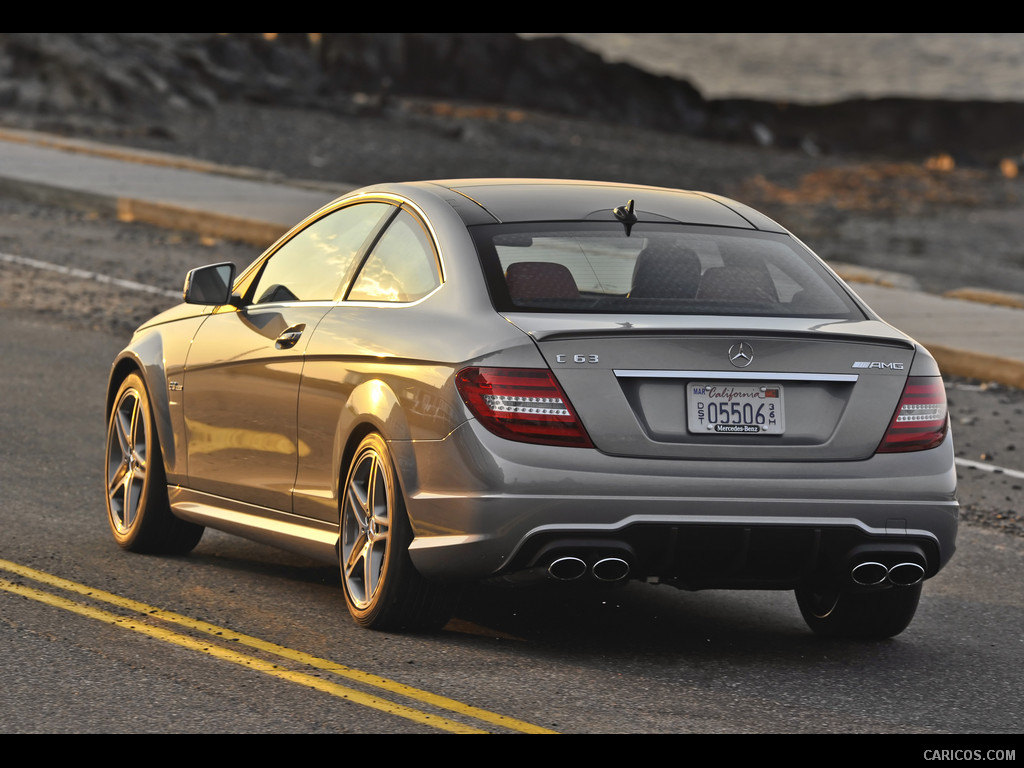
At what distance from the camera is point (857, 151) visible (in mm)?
69875

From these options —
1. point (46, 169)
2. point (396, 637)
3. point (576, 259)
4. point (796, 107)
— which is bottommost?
point (796, 107)

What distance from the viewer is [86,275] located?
17.5 meters

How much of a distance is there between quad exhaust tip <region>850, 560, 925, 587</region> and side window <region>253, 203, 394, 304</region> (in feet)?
7.42

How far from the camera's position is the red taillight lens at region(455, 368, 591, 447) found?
20.6ft

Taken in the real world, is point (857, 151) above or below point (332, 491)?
below

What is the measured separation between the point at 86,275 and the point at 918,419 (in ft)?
39.6

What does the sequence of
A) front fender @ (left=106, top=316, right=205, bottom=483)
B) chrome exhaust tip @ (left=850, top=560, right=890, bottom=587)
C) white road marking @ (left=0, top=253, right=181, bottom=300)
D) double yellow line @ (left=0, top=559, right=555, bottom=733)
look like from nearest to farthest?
double yellow line @ (left=0, top=559, right=555, bottom=733) < chrome exhaust tip @ (left=850, top=560, right=890, bottom=587) < front fender @ (left=106, top=316, right=205, bottom=483) < white road marking @ (left=0, top=253, right=181, bottom=300)

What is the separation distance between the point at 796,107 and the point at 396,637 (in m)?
80.1

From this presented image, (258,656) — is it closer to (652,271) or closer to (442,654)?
(442,654)

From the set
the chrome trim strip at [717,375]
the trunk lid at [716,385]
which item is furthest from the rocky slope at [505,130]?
the chrome trim strip at [717,375]

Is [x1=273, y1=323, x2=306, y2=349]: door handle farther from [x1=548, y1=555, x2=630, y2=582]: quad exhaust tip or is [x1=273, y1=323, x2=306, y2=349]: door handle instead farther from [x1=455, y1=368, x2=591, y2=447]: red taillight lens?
[x1=548, y1=555, x2=630, y2=582]: quad exhaust tip

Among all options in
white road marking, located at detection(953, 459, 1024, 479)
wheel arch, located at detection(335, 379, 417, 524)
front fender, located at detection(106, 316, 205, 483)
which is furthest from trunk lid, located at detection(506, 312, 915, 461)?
white road marking, located at detection(953, 459, 1024, 479)

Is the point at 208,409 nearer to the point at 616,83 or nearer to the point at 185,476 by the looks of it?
the point at 185,476
